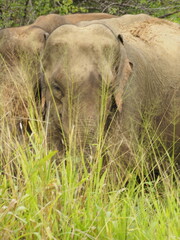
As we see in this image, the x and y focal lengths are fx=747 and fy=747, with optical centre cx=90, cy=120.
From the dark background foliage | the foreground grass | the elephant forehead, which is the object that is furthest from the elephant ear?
the dark background foliage

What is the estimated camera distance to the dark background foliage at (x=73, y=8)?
28.2 feet

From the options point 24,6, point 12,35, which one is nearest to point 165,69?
point 12,35

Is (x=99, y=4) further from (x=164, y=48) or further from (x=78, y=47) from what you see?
(x=78, y=47)

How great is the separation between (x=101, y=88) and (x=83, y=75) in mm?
148

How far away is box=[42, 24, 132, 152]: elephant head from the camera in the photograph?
4.86m

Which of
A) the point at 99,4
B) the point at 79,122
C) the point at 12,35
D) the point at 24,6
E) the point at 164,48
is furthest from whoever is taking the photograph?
the point at 99,4

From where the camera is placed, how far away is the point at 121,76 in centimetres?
526

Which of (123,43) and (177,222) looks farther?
(123,43)

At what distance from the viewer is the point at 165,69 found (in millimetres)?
6301

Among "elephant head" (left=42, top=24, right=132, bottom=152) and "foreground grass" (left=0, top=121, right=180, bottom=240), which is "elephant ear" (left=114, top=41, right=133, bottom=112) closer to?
"elephant head" (left=42, top=24, right=132, bottom=152)

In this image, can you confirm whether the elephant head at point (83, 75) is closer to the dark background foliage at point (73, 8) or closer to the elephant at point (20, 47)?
the elephant at point (20, 47)

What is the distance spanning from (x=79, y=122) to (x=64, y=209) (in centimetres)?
143

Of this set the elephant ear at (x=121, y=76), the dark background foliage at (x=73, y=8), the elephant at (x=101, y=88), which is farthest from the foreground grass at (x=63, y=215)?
the dark background foliage at (x=73, y=8)

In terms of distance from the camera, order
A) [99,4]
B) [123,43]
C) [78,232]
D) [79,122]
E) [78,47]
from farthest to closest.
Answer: [99,4], [123,43], [78,47], [79,122], [78,232]
